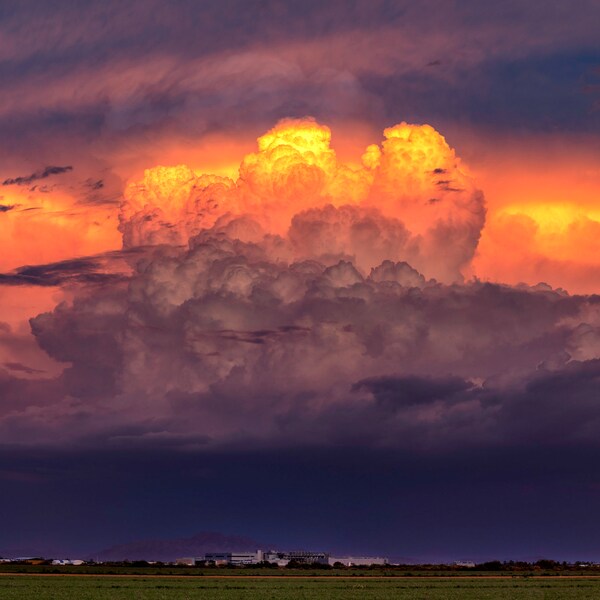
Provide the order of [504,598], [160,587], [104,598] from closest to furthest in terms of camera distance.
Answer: [104,598]
[504,598]
[160,587]

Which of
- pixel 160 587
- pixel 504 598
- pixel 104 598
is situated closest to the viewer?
pixel 104 598

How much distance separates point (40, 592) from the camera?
124 m

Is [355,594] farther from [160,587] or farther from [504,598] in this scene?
[160,587]

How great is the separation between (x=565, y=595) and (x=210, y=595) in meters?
40.6

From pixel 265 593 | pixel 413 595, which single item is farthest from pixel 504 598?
pixel 265 593

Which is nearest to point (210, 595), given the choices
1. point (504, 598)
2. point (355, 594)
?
point (355, 594)

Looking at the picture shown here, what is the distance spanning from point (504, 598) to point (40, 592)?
169 ft

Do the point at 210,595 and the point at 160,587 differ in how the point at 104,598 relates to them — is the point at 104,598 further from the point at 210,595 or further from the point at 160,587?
the point at 160,587

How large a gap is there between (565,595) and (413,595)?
60.5 feet

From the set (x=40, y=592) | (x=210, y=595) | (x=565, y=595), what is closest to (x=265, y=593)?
(x=210, y=595)

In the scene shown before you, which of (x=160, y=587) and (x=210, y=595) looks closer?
(x=210, y=595)

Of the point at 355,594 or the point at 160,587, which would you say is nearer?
the point at 355,594

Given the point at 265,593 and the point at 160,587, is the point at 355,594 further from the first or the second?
the point at 160,587

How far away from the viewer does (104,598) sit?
4395 inches
